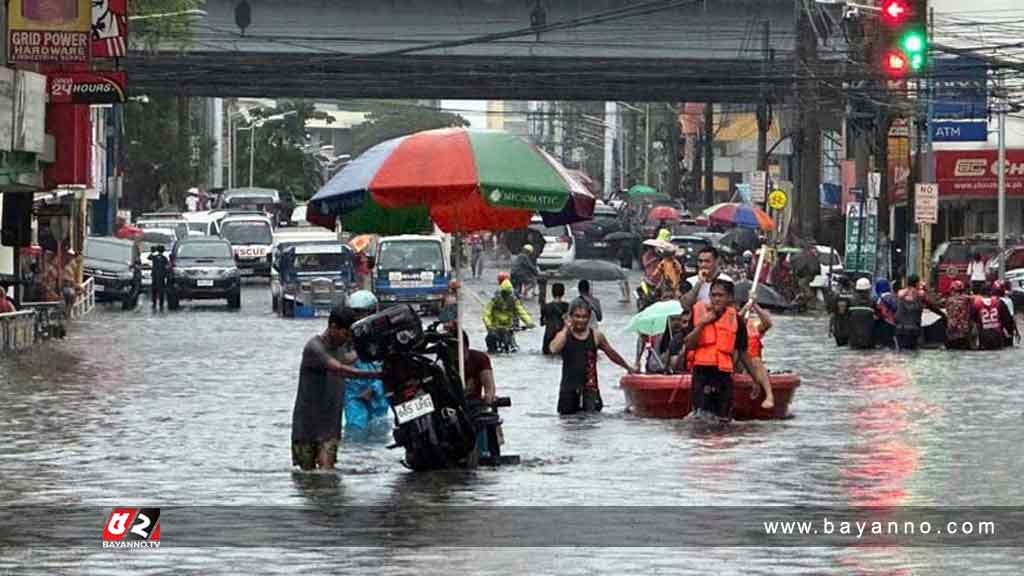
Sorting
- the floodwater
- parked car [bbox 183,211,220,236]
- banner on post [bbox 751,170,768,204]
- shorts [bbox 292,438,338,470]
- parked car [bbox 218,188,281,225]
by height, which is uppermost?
banner on post [bbox 751,170,768,204]

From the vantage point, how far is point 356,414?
22.8 meters

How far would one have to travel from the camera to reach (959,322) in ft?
128

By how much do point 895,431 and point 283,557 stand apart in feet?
35.8

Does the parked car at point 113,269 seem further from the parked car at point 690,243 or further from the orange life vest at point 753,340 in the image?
the orange life vest at point 753,340

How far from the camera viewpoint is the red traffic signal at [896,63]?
30031 mm

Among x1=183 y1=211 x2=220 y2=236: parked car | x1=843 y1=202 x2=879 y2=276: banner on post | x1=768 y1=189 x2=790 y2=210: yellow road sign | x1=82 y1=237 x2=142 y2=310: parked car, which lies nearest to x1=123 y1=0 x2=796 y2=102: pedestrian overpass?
x1=768 y1=189 x2=790 y2=210: yellow road sign

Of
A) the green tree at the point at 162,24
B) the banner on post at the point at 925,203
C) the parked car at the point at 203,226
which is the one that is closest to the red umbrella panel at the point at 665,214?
the parked car at the point at 203,226

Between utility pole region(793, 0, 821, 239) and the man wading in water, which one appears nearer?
the man wading in water

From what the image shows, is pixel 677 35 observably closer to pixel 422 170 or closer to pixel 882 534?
pixel 422 170

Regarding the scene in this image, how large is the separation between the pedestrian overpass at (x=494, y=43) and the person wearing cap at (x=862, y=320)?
80.8ft

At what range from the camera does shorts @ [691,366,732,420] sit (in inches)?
919

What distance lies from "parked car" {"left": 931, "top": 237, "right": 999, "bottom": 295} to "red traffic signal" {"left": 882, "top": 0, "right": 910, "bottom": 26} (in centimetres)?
2326

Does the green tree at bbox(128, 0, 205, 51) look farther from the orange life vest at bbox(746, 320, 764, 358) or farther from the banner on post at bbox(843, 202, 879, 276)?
the orange life vest at bbox(746, 320, 764, 358)

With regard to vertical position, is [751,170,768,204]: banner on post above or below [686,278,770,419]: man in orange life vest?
above
